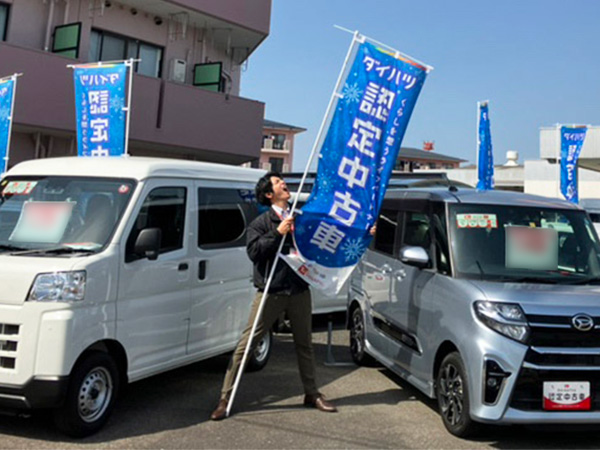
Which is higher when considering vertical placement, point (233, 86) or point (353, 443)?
point (233, 86)

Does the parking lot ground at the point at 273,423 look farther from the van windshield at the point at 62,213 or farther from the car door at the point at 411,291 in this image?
the van windshield at the point at 62,213

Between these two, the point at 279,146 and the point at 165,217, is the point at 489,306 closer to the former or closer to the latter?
the point at 165,217

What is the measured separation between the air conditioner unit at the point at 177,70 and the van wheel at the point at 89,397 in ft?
37.8

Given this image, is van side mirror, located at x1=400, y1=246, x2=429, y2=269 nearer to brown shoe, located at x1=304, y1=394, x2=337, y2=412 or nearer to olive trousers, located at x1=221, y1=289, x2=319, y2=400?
olive trousers, located at x1=221, y1=289, x2=319, y2=400

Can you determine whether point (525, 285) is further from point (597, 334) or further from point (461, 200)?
point (461, 200)

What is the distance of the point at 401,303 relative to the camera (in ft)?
17.5

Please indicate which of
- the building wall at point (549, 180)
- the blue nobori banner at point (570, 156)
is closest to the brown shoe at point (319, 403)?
the blue nobori banner at point (570, 156)

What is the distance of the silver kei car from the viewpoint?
12.7ft

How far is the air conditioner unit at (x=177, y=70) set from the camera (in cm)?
1464

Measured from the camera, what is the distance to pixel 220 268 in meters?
5.37

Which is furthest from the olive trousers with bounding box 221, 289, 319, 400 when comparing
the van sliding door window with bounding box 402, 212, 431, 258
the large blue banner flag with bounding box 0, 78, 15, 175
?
the large blue banner flag with bounding box 0, 78, 15, 175

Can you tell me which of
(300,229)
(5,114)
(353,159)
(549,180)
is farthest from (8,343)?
(549,180)

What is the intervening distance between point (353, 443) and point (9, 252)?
2.81m

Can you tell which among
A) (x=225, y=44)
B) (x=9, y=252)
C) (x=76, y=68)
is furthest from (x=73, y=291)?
(x=225, y=44)
